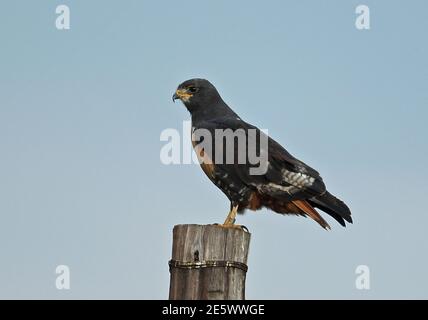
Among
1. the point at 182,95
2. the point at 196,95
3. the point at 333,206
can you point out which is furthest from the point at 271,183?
the point at 182,95

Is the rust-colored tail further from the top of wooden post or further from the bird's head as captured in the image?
the top of wooden post

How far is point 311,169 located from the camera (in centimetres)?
1017

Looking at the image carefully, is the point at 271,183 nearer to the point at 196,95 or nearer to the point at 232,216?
the point at 232,216

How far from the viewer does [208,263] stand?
710cm

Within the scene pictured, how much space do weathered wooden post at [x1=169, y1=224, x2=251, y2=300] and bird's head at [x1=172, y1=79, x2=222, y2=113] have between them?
4075 millimetres

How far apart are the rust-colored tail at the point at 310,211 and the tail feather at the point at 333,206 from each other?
77 millimetres

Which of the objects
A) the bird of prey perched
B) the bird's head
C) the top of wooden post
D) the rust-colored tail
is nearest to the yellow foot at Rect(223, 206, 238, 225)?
the bird of prey perched

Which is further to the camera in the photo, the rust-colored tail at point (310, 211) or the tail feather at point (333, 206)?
the rust-colored tail at point (310, 211)

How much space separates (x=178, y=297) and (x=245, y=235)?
83 centimetres

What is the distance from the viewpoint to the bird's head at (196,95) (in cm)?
1122

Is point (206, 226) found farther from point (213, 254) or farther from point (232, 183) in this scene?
point (232, 183)

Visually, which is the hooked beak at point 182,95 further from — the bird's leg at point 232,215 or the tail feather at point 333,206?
the tail feather at point 333,206

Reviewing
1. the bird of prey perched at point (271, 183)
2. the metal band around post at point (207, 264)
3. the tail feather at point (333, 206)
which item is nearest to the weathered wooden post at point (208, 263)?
the metal band around post at point (207, 264)
